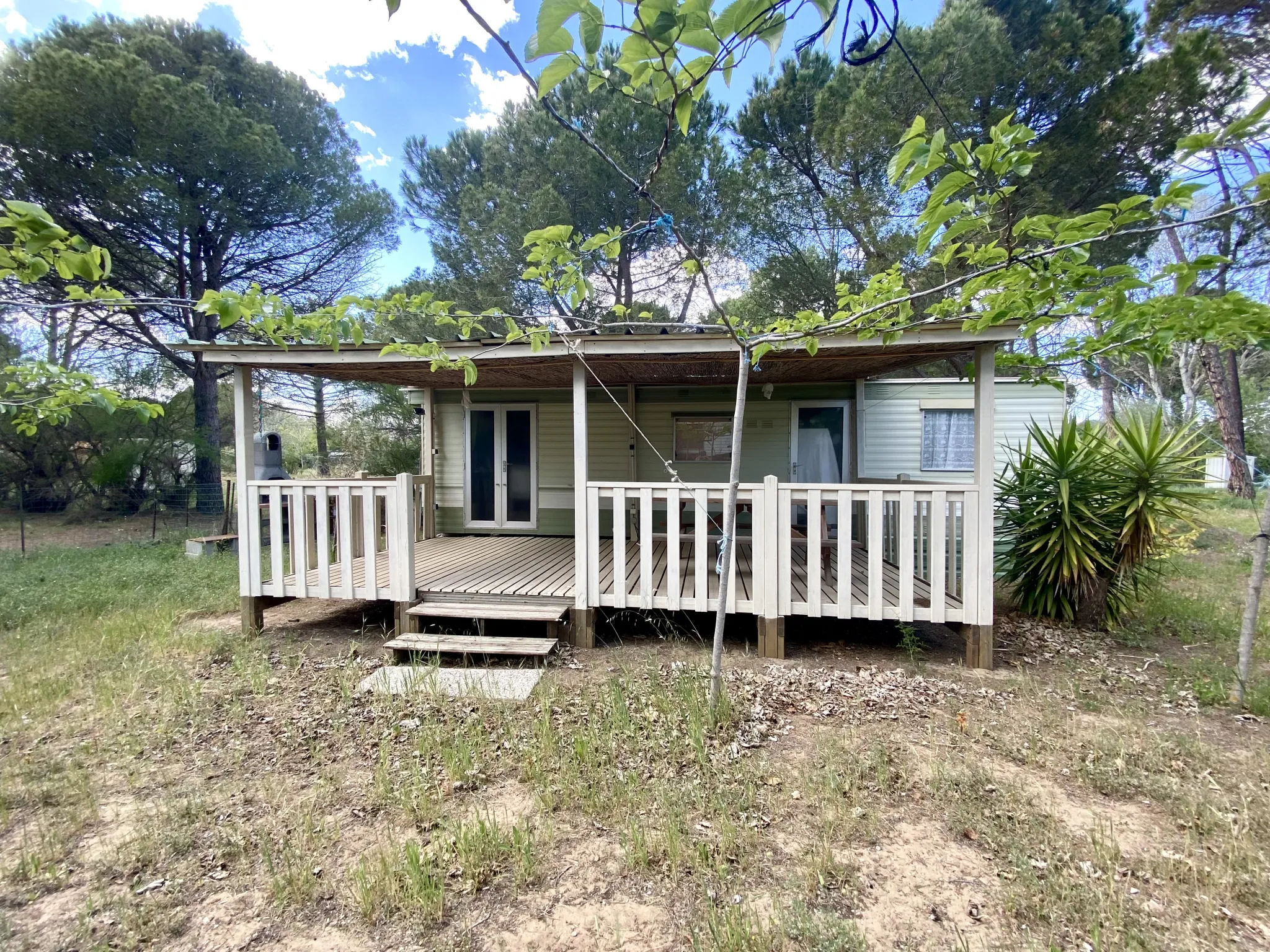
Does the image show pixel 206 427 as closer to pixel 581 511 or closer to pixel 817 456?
pixel 581 511

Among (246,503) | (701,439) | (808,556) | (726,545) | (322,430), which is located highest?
(322,430)

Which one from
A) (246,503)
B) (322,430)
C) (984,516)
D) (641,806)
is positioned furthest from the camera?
(322,430)

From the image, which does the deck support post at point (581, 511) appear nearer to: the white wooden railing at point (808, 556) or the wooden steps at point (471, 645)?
the white wooden railing at point (808, 556)

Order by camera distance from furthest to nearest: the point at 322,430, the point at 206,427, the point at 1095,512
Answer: the point at 322,430, the point at 206,427, the point at 1095,512

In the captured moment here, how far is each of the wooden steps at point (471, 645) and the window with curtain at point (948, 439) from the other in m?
5.76

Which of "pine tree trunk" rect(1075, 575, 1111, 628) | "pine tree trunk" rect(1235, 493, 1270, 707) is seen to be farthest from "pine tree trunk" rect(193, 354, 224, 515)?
"pine tree trunk" rect(1235, 493, 1270, 707)

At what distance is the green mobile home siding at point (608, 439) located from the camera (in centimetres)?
727

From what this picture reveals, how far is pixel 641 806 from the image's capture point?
91.0 inches

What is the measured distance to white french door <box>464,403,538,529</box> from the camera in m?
7.53

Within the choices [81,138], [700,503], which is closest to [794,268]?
[700,503]

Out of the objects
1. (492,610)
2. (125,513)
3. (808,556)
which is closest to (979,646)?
(808,556)

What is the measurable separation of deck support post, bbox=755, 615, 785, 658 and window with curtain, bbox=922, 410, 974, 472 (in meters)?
4.47

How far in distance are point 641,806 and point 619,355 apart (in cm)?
303

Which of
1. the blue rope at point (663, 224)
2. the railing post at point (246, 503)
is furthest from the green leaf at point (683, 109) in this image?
the railing post at point (246, 503)
